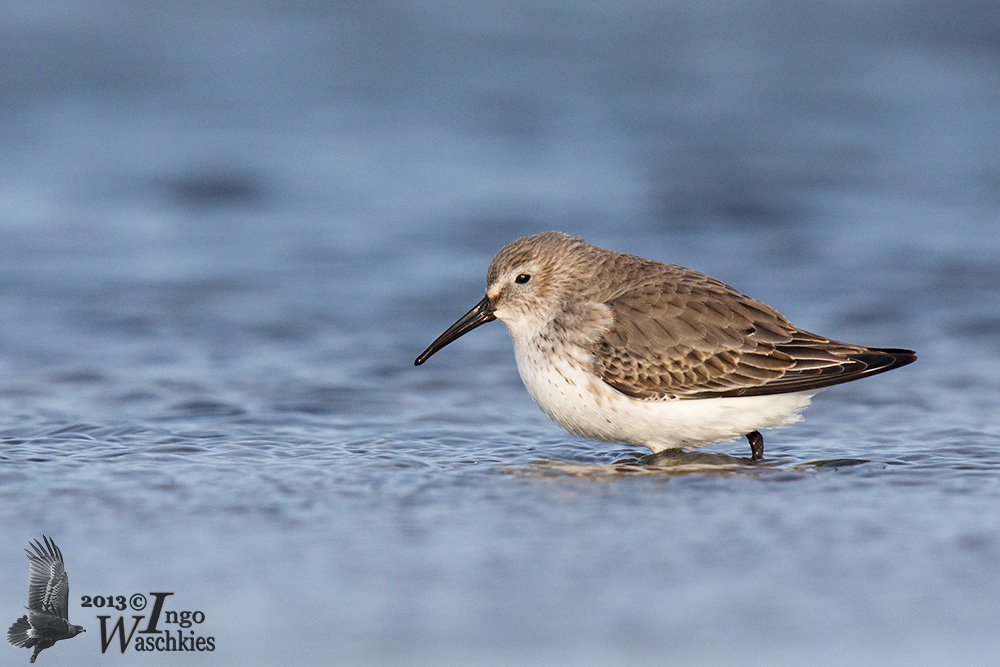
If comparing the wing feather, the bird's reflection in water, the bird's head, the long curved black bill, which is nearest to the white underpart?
the bird's reflection in water

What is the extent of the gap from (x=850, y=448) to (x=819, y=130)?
7.80 m

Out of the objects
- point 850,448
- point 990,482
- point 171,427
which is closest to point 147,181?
point 171,427

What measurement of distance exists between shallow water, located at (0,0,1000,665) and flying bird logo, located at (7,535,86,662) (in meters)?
0.09

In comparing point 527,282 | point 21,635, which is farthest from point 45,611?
point 527,282

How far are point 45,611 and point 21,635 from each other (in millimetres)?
145

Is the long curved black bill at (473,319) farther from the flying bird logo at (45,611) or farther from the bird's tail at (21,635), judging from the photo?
the bird's tail at (21,635)

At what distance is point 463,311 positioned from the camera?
31.4ft

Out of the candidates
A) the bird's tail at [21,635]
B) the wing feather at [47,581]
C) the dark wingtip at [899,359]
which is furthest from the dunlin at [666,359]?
the bird's tail at [21,635]

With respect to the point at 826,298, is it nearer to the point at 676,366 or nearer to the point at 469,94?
the point at 676,366

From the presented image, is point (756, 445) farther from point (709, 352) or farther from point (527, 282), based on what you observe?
point (527, 282)

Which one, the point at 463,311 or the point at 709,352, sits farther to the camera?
the point at 463,311

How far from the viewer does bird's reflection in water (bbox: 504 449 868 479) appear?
635 cm

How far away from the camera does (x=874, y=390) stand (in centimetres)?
800

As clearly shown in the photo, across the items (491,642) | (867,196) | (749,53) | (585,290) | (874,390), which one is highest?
(749,53)
